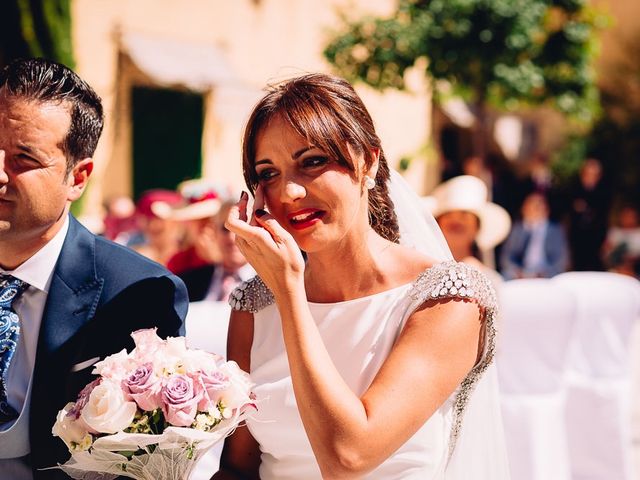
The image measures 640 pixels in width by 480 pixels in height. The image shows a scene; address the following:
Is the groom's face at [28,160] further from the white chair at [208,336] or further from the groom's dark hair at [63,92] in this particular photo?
the white chair at [208,336]

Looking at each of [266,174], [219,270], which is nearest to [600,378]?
[219,270]

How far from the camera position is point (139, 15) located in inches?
472

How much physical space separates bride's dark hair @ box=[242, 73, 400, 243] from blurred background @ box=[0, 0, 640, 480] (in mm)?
3604

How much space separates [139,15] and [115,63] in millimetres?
833

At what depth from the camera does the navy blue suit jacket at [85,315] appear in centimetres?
219

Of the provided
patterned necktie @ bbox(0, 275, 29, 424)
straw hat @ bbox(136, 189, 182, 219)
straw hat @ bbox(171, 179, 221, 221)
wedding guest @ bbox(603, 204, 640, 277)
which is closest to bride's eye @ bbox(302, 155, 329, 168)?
patterned necktie @ bbox(0, 275, 29, 424)

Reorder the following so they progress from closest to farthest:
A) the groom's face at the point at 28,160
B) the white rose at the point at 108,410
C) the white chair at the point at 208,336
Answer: the white rose at the point at 108,410 < the groom's face at the point at 28,160 < the white chair at the point at 208,336

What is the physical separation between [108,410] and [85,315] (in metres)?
0.53

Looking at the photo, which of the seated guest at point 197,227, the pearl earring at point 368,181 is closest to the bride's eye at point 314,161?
the pearl earring at point 368,181

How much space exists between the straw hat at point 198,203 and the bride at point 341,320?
3.51 metres

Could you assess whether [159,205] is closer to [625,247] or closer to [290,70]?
[290,70]

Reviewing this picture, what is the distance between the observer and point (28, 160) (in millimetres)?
2150

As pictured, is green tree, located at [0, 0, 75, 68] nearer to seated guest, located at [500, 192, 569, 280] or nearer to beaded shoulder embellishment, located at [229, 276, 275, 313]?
seated guest, located at [500, 192, 569, 280]

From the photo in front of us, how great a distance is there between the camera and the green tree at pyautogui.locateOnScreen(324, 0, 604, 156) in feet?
31.8
